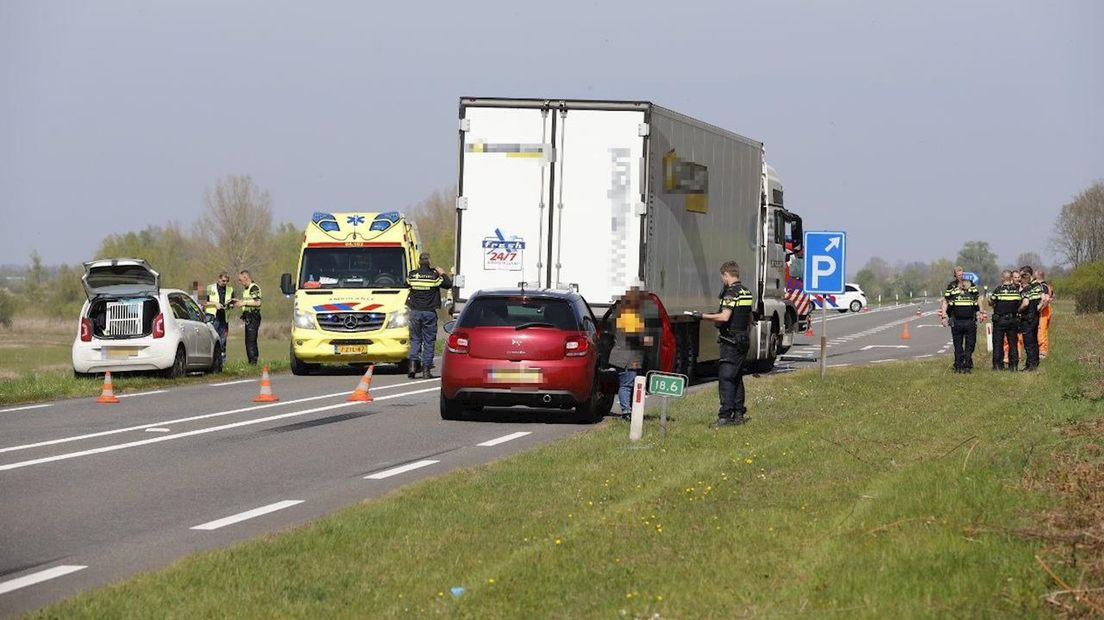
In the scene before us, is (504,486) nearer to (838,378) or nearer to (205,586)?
(205,586)

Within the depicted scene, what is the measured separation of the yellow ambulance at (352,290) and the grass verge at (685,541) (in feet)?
39.1

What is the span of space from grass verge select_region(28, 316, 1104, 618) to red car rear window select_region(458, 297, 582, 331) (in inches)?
114

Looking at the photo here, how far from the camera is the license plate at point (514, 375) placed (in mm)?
16781

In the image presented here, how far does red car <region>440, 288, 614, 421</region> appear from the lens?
16.8 metres

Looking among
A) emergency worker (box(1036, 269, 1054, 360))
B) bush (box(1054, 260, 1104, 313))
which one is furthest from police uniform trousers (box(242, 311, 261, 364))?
bush (box(1054, 260, 1104, 313))

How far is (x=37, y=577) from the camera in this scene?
7.95 metres

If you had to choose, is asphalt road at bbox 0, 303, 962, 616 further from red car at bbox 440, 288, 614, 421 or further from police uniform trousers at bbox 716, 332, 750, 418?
police uniform trousers at bbox 716, 332, 750, 418

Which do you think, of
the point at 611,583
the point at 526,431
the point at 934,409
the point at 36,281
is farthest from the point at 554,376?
the point at 36,281

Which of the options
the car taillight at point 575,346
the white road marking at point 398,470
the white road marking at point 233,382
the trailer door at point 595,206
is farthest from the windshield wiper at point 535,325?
the white road marking at point 233,382

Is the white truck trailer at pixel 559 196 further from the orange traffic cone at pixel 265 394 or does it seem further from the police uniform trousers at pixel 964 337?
the police uniform trousers at pixel 964 337

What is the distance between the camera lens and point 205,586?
290 inches

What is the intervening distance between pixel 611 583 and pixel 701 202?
1691 cm

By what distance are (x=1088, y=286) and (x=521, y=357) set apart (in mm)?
52979

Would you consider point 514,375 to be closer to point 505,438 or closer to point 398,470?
point 505,438
